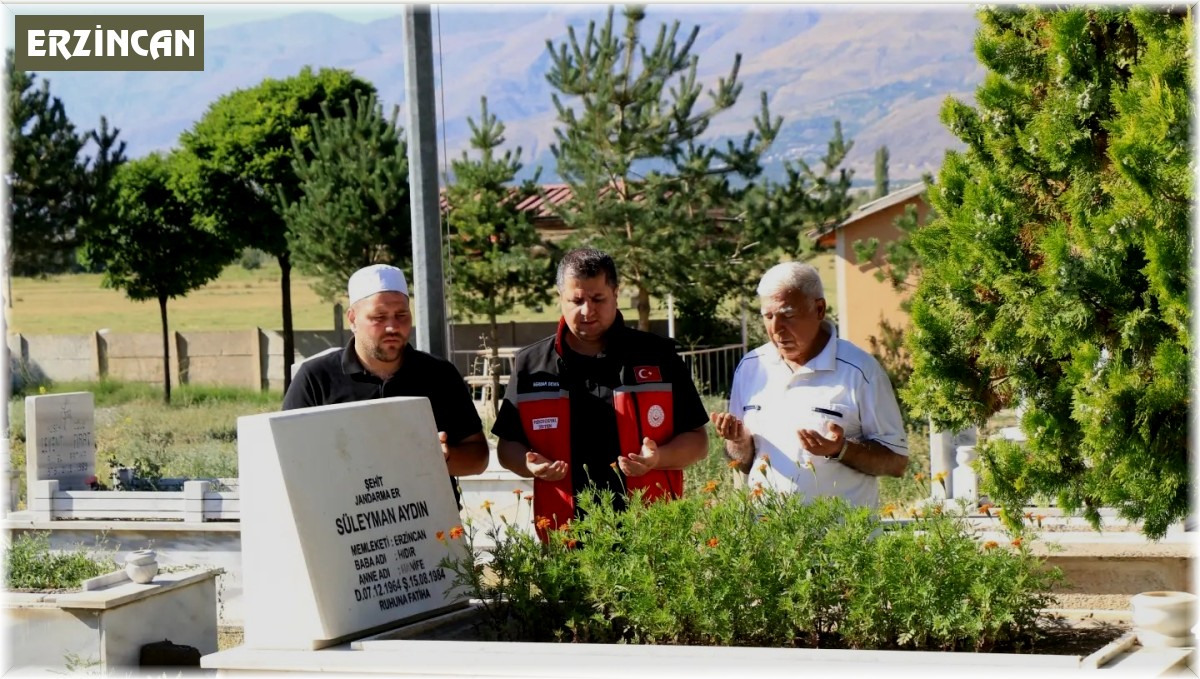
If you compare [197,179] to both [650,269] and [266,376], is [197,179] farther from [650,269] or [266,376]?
[650,269]

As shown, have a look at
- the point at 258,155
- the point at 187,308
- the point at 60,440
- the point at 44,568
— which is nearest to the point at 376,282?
the point at 44,568

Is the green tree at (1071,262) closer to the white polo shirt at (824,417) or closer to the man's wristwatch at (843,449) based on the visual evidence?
the white polo shirt at (824,417)

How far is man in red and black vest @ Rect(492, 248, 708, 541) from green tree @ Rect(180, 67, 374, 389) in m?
23.6

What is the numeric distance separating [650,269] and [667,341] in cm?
1653

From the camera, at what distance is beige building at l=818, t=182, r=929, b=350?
73.2 feet

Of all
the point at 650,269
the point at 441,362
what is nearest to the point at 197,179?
the point at 650,269

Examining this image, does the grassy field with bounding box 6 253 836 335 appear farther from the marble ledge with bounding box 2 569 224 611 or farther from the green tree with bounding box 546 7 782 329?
the marble ledge with bounding box 2 569 224 611

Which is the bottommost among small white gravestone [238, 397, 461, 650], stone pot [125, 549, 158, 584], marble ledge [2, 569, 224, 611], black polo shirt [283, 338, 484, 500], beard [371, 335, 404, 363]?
marble ledge [2, 569, 224, 611]

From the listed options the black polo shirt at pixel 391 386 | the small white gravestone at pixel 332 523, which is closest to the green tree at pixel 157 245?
the black polo shirt at pixel 391 386

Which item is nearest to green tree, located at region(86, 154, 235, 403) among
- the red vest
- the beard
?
the beard

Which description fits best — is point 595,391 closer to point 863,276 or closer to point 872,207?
point 872,207

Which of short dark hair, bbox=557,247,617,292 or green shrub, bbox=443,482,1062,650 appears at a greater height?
short dark hair, bbox=557,247,617,292

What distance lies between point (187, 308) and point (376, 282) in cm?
7674

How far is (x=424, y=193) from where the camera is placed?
6551 mm
